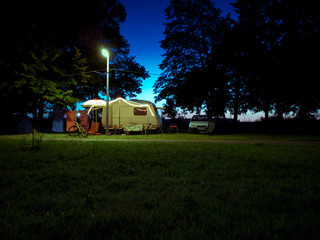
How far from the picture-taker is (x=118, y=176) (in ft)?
13.4

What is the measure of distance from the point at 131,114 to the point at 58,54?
25.8 feet

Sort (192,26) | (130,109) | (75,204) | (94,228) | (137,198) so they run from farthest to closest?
(192,26), (130,109), (137,198), (75,204), (94,228)

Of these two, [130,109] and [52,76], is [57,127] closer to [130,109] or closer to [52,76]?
[52,76]

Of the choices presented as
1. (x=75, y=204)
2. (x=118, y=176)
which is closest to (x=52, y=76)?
(x=118, y=176)

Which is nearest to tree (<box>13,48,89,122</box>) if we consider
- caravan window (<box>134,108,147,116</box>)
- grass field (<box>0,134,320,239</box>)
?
caravan window (<box>134,108,147,116</box>)

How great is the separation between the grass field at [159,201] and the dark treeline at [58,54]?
2340mm

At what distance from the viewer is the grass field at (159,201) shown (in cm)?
206

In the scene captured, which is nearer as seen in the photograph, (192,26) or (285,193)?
(285,193)

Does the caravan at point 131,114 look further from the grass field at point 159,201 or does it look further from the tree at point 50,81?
the grass field at point 159,201

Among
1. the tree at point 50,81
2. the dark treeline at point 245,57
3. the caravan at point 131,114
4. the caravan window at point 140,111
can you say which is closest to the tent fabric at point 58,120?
the tree at point 50,81

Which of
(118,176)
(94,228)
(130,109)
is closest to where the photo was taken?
(94,228)

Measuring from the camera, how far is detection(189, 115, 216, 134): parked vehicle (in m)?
15.9

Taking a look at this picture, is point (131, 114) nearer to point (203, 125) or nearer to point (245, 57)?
point (203, 125)

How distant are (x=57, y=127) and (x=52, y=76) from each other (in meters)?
5.70
